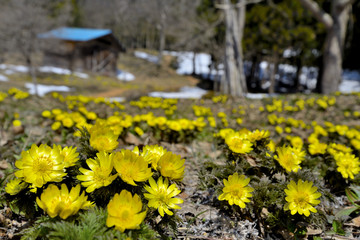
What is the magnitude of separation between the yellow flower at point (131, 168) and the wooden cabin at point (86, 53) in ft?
83.9

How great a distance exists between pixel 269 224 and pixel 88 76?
24316mm

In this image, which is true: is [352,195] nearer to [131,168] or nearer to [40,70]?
[131,168]

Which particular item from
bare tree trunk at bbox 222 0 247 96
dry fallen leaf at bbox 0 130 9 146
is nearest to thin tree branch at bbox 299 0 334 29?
bare tree trunk at bbox 222 0 247 96

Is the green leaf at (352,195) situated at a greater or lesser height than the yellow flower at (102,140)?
lesser

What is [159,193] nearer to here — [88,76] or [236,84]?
[236,84]

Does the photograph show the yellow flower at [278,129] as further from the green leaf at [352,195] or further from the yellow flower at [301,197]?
the yellow flower at [301,197]

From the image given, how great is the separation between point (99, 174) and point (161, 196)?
27 centimetres

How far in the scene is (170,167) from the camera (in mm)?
1086

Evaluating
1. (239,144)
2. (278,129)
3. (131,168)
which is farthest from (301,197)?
(278,129)

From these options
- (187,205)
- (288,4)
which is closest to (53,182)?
(187,205)

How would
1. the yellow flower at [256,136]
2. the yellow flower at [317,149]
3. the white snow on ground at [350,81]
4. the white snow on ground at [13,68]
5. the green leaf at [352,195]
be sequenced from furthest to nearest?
the white snow on ground at [350,81] → the white snow on ground at [13,68] → the yellow flower at [317,149] → the green leaf at [352,195] → the yellow flower at [256,136]

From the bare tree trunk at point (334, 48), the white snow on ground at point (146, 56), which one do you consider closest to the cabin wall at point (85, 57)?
the white snow on ground at point (146, 56)

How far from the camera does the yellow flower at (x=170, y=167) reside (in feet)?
3.47

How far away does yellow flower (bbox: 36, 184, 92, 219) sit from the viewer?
85 cm
